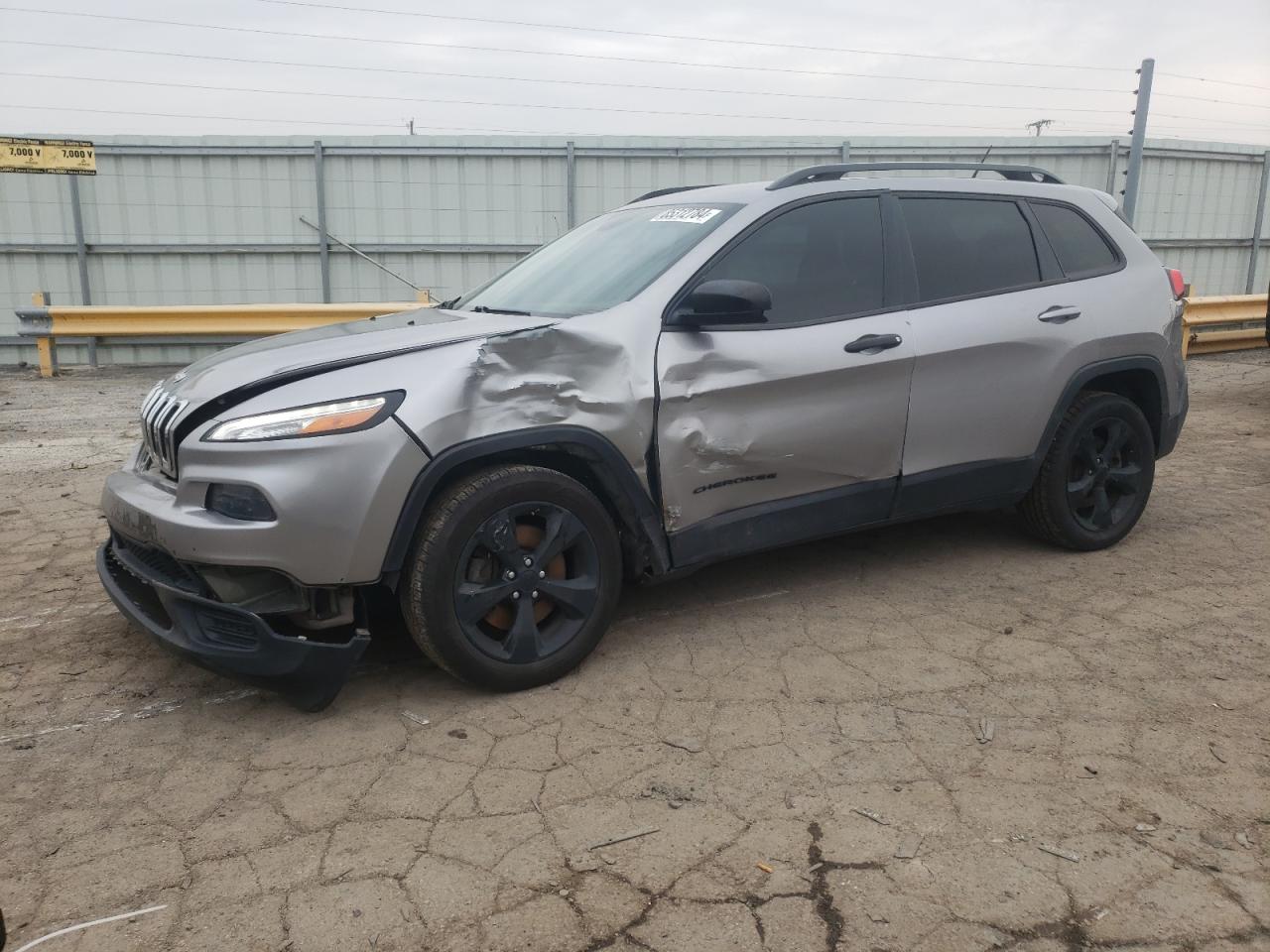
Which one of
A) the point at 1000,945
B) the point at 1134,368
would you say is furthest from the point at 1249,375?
the point at 1000,945

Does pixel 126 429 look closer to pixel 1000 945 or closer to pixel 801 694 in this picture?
pixel 801 694

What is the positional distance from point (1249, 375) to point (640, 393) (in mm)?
9693

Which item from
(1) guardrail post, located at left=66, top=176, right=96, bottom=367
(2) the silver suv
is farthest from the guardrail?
(2) the silver suv

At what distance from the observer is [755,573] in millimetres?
4562

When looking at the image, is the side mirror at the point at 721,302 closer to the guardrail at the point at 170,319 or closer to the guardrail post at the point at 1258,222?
the guardrail at the point at 170,319

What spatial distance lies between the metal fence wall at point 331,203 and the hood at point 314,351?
943cm

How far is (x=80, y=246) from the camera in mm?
12422

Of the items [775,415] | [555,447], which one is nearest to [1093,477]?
[775,415]

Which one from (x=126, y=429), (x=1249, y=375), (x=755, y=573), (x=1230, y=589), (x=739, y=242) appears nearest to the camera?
(x=739, y=242)

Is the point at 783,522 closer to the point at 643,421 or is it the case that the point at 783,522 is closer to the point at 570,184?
the point at 643,421

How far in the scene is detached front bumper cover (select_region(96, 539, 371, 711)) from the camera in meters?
2.99

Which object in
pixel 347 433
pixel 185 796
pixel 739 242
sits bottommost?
pixel 185 796

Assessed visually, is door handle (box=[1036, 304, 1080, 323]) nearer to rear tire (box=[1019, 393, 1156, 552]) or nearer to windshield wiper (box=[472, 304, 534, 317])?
rear tire (box=[1019, 393, 1156, 552])

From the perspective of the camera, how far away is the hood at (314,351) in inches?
125
